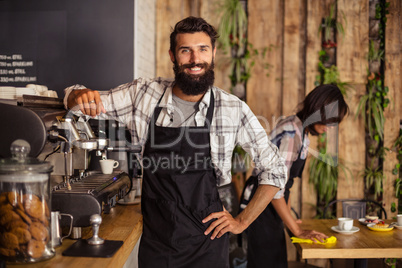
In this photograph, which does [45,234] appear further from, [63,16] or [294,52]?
[294,52]

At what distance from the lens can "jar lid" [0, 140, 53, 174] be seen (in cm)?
143

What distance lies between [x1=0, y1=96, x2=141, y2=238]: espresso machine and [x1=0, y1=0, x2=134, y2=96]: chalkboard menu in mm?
1077

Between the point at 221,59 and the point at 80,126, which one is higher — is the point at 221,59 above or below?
above

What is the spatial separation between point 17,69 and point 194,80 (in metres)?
1.74

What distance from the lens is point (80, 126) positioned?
6.81 ft

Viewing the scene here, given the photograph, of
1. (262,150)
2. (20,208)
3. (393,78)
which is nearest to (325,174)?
(393,78)

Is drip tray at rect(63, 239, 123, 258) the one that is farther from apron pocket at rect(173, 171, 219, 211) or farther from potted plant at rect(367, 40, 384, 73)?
potted plant at rect(367, 40, 384, 73)

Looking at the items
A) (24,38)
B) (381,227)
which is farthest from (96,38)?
(381,227)

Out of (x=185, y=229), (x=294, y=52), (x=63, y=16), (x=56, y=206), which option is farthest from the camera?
(x=294, y=52)

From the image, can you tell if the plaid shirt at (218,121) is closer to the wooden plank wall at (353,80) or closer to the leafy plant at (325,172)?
the leafy plant at (325,172)


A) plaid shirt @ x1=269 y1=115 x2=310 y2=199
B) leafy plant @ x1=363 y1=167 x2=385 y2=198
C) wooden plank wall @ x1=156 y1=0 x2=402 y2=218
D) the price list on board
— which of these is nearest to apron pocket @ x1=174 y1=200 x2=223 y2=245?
plaid shirt @ x1=269 y1=115 x2=310 y2=199

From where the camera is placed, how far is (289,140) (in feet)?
8.92

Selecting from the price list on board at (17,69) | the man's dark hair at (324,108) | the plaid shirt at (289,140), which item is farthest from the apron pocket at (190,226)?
the price list on board at (17,69)

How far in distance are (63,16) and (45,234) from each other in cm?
219
